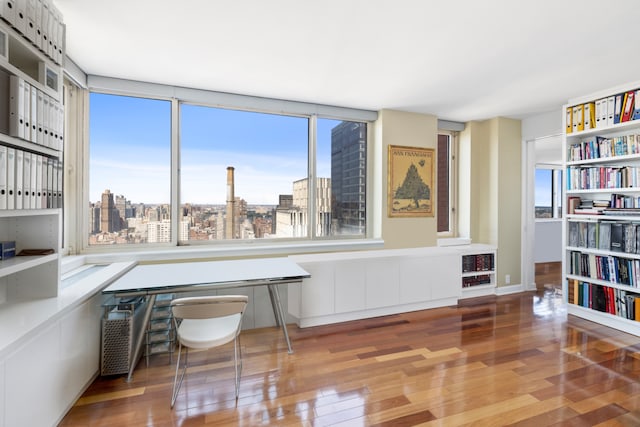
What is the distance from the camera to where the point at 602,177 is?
362 cm

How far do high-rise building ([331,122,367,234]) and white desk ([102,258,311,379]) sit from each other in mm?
1448

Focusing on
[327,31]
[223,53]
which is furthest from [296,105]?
[327,31]

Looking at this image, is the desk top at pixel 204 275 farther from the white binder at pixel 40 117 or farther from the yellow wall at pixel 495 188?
the yellow wall at pixel 495 188

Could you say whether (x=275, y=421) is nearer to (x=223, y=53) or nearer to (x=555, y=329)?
(x=223, y=53)

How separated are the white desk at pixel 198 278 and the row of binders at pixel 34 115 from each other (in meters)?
1.15

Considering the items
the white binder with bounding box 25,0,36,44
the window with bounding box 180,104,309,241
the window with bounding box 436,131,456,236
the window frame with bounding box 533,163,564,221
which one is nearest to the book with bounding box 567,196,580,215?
the window with bounding box 436,131,456,236

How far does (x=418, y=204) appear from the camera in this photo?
15.0ft

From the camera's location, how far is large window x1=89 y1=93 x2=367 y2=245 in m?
3.38

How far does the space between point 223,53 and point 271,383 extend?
2.88m

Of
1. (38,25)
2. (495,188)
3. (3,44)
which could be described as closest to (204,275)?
(3,44)

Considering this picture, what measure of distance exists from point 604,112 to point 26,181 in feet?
17.9

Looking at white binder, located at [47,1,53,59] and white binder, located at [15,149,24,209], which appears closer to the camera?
white binder, located at [15,149,24,209]

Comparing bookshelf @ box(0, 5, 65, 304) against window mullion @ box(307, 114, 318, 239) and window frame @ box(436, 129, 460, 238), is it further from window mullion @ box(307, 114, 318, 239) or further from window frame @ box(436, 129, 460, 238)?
window frame @ box(436, 129, 460, 238)

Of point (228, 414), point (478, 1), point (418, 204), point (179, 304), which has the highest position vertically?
point (478, 1)
